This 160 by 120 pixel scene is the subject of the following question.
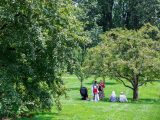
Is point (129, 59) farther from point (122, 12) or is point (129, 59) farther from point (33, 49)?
point (122, 12)

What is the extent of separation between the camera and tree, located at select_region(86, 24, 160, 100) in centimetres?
3459

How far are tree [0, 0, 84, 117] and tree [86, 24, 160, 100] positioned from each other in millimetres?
14673

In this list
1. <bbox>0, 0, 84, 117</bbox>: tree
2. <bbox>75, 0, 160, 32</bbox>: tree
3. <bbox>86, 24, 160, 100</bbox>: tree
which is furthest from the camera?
<bbox>75, 0, 160, 32</bbox>: tree

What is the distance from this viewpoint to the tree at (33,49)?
16.4m

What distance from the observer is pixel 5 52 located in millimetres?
18750

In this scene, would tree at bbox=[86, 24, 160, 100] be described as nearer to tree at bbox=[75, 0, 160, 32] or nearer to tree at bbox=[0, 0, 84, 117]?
tree at bbox=[0, 0, 84, 117]

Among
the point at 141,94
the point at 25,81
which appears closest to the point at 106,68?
the point at 141,94

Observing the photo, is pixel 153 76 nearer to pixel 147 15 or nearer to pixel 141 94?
pixel 141 94

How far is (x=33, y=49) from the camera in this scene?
56.1 ft

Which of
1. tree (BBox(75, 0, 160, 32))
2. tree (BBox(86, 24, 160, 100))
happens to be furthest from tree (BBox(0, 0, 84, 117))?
tree (BBox(75, 0, 160, 32))

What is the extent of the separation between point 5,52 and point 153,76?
1860 centimetres

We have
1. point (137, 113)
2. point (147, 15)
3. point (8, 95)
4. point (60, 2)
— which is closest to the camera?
point (8, 95)

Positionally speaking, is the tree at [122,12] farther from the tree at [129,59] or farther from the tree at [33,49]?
the tree at [33,49]

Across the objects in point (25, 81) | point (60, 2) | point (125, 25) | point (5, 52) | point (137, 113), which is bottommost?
point (137, 113)
